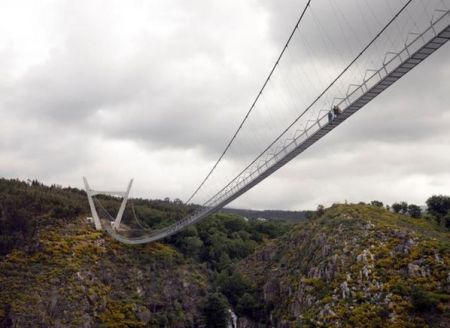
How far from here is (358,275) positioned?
3978 cm

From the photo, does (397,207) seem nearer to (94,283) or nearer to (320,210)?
(320,210)

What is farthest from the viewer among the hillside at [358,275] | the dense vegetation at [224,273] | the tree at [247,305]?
the tree at [247,305]

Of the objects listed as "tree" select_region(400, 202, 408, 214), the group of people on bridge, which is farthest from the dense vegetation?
the group of people on bridge

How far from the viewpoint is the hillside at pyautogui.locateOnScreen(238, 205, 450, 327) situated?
34625 mm

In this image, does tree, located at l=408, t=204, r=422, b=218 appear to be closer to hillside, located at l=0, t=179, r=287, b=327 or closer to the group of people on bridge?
hillside, located at l=0, t=179, r=287, b=327

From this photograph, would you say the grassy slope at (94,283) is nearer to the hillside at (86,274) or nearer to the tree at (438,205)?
the hillside at (86,274)

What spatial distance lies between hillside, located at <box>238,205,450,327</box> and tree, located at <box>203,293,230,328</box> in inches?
97.7

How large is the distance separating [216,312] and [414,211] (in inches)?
1015

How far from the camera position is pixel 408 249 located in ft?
130

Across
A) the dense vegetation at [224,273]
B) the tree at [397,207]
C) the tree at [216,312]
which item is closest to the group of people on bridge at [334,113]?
the dense vegetation at [224,273]

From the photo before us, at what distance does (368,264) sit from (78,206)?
130 ft

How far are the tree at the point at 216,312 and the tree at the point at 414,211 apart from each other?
2404 centimetres

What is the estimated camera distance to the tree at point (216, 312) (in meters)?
50.8

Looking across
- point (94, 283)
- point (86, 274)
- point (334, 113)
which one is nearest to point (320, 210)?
point (94, 283)
